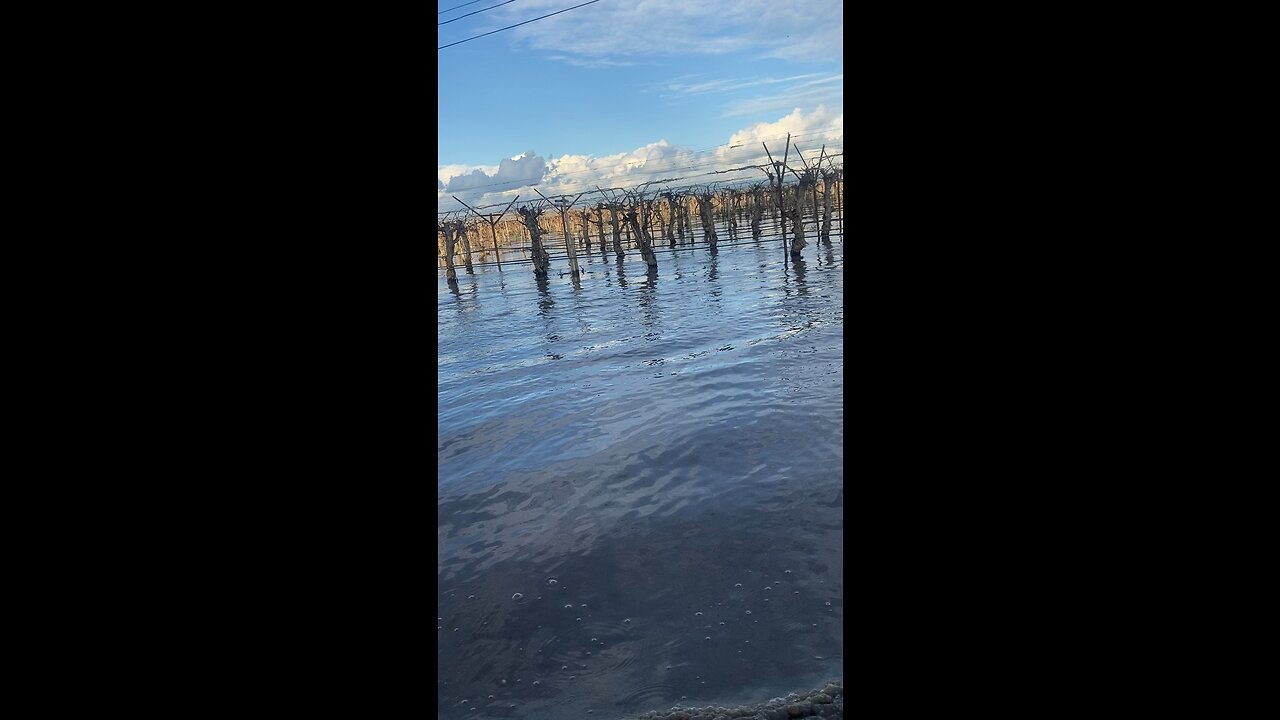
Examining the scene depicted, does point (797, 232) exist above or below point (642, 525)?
above

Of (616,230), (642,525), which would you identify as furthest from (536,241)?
(642,525)

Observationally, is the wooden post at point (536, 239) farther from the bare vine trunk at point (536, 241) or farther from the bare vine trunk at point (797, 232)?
the bare vine trunk at point (797, 232)

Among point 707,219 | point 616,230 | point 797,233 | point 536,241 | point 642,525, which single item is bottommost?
point 642,525

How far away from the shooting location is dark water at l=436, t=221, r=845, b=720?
3369mm

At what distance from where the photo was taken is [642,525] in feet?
16.2

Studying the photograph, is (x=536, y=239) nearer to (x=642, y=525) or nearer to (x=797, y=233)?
(x=797, y=233)

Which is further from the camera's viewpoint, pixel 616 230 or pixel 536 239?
pixel 616 230

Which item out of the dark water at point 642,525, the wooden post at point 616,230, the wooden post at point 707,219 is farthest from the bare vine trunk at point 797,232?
the dark water at point 642,525
